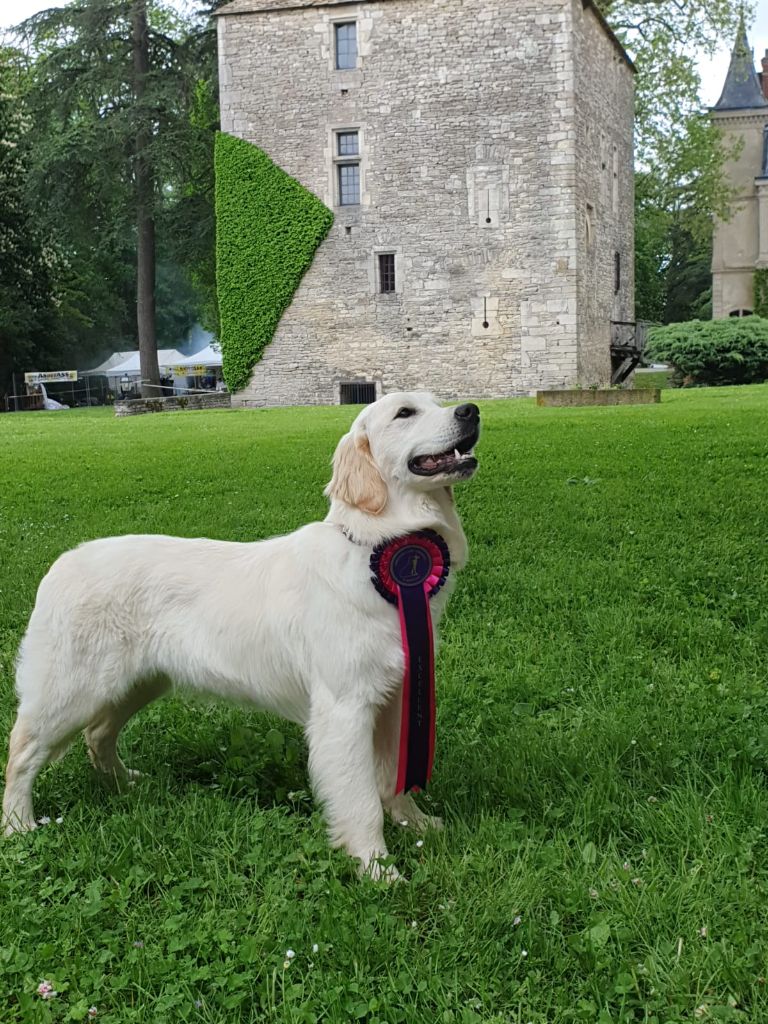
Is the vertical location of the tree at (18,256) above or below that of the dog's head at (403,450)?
above

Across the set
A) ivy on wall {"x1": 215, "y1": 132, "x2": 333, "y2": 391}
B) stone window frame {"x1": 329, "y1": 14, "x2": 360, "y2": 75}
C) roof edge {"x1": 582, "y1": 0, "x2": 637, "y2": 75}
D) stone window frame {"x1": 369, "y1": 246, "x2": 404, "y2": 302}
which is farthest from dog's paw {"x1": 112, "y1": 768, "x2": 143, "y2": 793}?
roof edge {"x1": 582, "y1": 0, "x2": 637, "y2": 75}

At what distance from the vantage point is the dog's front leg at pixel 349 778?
2811 millimetres

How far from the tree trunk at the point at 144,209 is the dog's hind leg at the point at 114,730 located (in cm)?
2981

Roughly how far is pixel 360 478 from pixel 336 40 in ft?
93.1

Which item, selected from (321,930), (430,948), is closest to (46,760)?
(321,930)

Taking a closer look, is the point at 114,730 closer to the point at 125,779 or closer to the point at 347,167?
the point at 125,779

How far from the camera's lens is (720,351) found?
28.6 meters

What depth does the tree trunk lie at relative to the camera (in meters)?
30.7

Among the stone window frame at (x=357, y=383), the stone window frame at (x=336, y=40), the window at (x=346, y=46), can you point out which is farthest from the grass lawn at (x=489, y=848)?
the window at (x=346, y=46)

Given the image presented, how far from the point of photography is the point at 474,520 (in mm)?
7293

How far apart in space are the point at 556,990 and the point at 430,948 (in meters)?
0.33

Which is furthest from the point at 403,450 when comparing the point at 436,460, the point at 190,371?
the point at 190,371

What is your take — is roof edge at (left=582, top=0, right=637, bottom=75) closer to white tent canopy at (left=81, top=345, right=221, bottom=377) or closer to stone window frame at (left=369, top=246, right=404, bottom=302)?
stone window frame at (left=369, top=246, right=404, bottom=302)

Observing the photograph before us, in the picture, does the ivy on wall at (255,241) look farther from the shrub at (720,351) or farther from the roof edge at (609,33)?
the shrub at (720,351)
